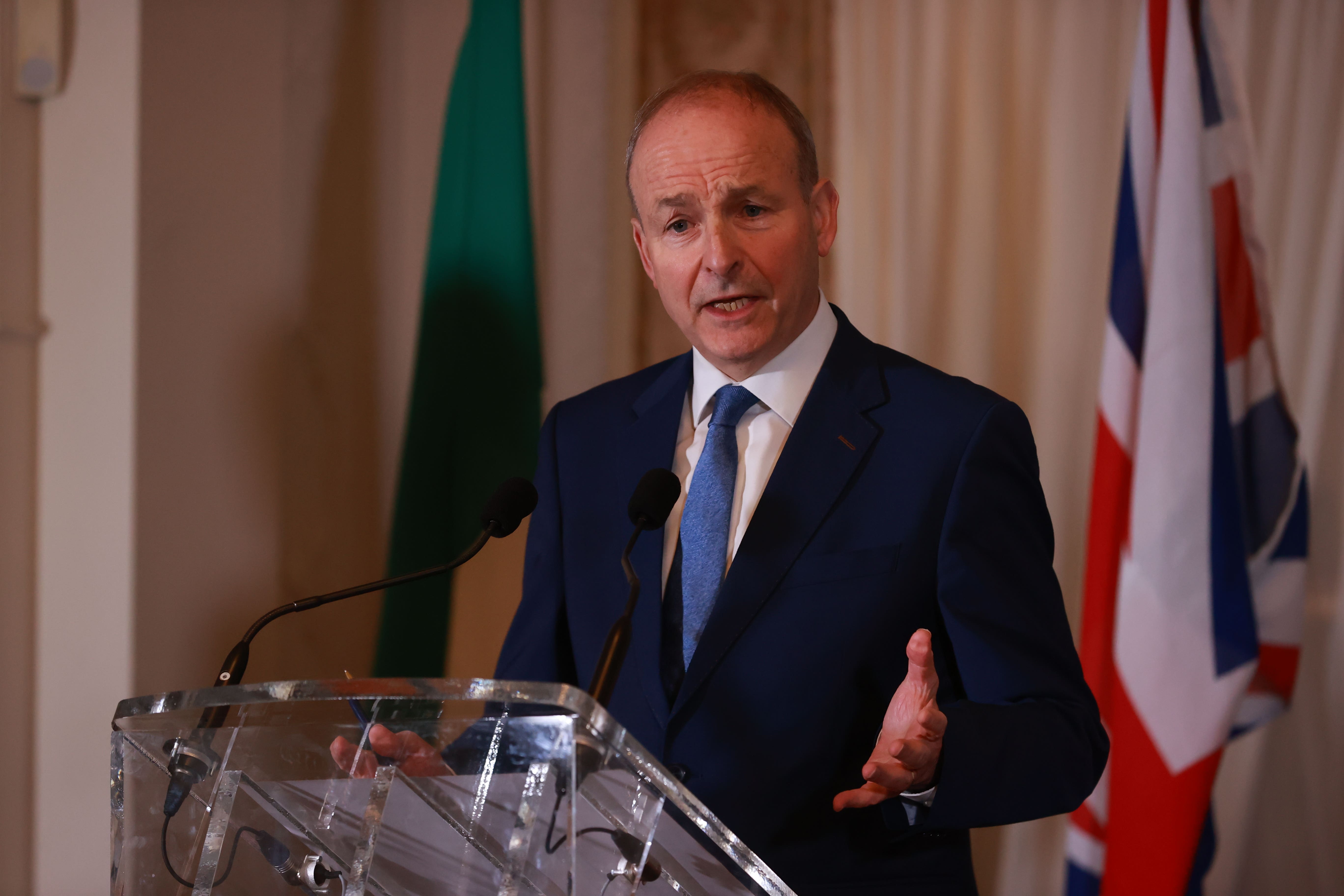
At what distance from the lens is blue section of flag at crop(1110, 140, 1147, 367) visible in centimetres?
272

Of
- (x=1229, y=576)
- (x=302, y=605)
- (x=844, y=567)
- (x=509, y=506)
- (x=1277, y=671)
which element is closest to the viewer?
(x=302, y=605)

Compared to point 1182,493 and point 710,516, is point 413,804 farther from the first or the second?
point 1182,493

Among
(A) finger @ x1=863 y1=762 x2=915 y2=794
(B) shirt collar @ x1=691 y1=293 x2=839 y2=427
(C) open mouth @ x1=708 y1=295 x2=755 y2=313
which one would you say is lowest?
(A) finger @ x1=863 y1=762 x2=915 y2=794

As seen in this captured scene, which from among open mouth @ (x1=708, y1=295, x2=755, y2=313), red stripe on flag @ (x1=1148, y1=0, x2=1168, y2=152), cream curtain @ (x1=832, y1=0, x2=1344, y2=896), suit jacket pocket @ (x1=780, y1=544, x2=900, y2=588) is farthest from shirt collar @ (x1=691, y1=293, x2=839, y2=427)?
cream curtain @ (x1=832, y1=0, x2=1344, y2=896)

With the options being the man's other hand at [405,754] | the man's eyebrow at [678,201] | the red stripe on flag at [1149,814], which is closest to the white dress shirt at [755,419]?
the man's eyebrow at [678,201]

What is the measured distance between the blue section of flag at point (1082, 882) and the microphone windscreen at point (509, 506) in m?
2.04

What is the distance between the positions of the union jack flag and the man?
128cm

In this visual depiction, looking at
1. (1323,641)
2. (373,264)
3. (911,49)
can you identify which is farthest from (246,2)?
(1323,641)

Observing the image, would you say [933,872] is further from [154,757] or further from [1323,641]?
[1323,641]

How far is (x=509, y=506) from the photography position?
1.29 m

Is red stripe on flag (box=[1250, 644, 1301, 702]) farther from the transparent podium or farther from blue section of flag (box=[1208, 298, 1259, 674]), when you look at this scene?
the transparent podium

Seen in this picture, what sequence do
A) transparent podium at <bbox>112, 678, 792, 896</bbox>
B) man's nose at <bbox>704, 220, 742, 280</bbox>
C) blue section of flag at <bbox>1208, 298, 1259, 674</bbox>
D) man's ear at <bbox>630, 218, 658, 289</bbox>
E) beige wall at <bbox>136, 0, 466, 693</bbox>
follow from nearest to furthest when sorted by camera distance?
1. transparent podium at <bbox>112, 678, 792, 896</bbox>
2. man's nose at <bbox>704, 220, 742, 280</bbox>
3. man's ear at <bbox>630, 218, 658, 289</bbox>
4. blue section of flag at <bbox>1208, 298, 1259, 674</bbox>
5. beige wall at <bbox>136, 0, 466, 693</bbox>

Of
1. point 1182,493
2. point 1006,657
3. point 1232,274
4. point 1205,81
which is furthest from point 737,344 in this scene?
point 1205,81

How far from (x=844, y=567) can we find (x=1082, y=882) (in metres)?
1.78
